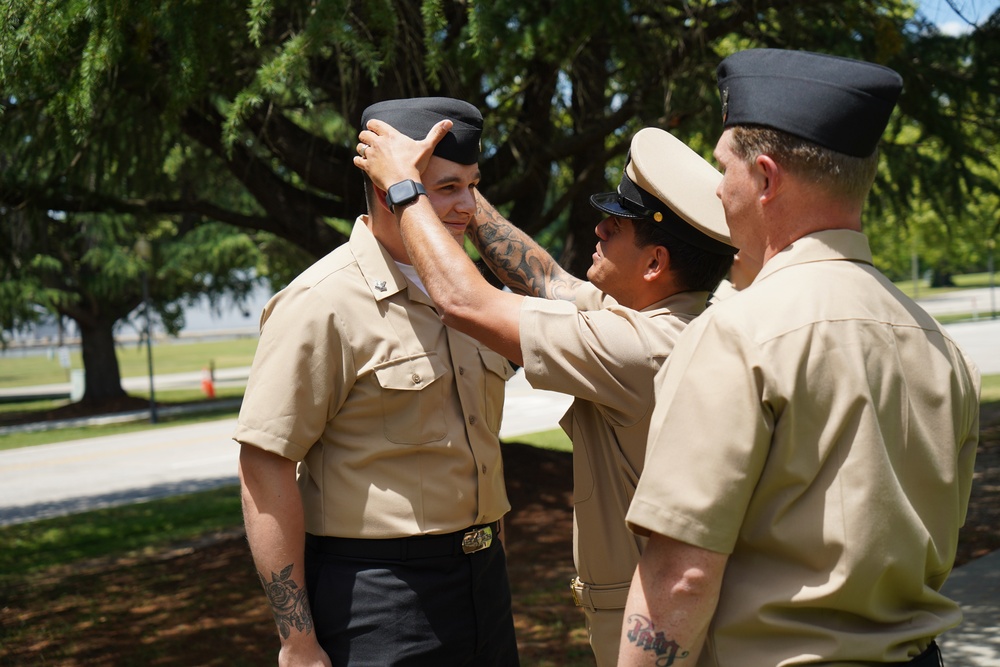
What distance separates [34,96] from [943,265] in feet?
213

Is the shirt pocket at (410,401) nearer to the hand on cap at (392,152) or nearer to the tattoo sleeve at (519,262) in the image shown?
the hand on cap at (392,152)

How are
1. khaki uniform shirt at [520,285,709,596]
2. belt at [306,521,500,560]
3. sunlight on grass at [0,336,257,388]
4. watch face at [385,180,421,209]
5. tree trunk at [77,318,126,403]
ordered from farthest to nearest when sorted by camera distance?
sunlight on grass at [0,336,257,388] < tree trunk at [77,318,126,403] < belt at [306,521,500,560] < watch face at [385,180,421,209] < khaki uniform shirt at [520,285,709,596]

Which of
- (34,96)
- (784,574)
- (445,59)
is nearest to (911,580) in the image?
(784,574)

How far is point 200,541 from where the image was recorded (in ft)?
29.0

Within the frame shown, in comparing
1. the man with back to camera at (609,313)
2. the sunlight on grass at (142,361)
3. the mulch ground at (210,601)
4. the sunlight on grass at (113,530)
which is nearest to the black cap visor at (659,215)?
the man with back to camera at (609,313)

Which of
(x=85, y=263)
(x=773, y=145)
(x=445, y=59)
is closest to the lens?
(x=773, y=145)

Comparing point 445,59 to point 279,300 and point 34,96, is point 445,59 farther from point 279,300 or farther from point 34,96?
point 279,300

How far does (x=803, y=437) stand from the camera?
5.12 ft

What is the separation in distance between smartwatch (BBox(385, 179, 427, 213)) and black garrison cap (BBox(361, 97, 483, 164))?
251mm

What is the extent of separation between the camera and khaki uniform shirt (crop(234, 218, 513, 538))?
234 centimetres

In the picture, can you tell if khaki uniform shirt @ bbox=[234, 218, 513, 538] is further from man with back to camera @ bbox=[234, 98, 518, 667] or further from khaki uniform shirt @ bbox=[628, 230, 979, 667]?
khaki uniform shirt @ bbox=[628, 230, 979, 667]

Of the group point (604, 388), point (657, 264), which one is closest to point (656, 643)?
point (604, 388)

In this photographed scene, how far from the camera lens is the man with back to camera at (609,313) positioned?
214cm

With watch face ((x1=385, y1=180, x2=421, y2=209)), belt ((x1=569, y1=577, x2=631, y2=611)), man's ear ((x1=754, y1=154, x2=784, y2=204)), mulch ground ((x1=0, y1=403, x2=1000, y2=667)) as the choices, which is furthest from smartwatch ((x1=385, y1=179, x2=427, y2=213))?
mulch ground ((x1=0, y1=403, x2=1000, y2=667))
